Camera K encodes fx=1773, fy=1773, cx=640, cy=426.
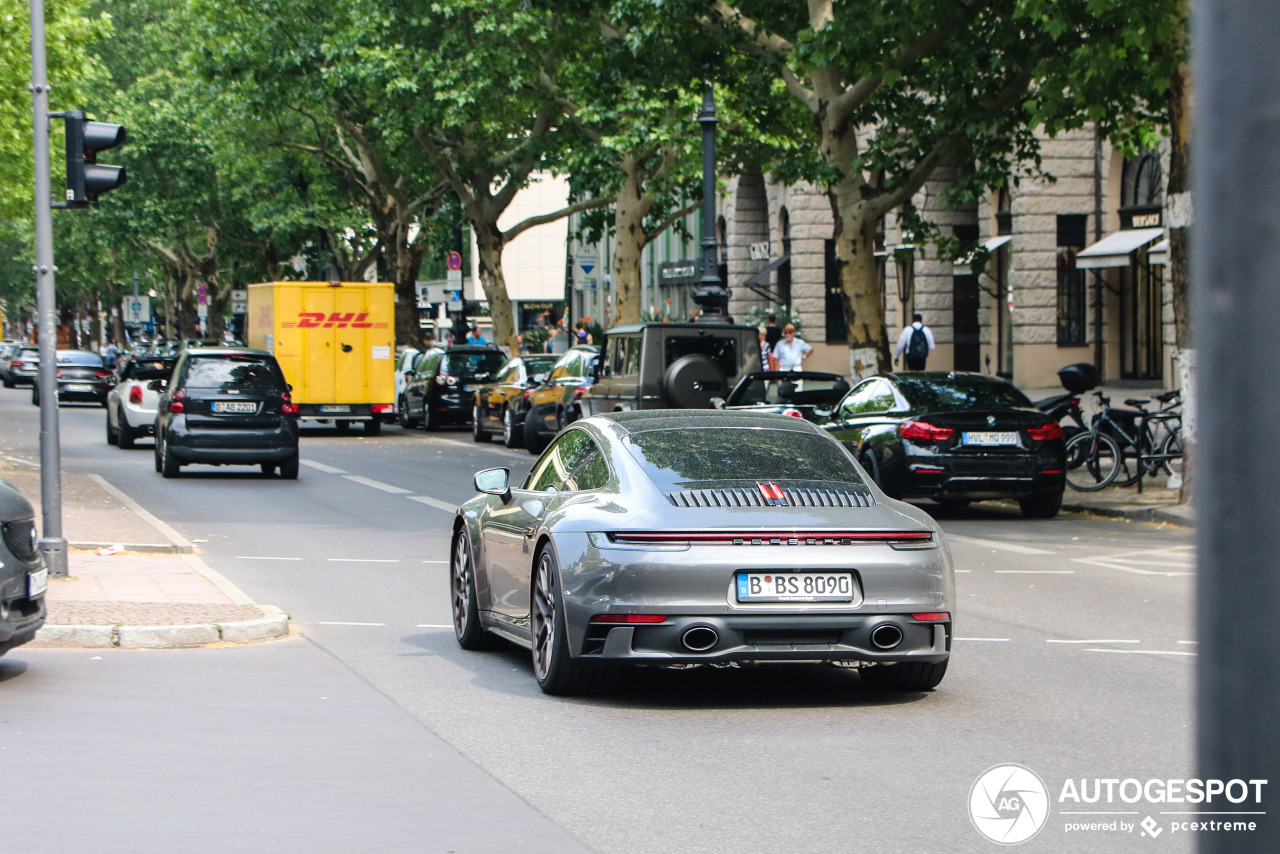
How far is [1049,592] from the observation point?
11.9m

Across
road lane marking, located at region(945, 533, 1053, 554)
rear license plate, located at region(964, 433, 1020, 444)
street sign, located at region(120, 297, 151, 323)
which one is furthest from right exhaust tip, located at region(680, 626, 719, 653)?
street sign, located at region(120, 297, 151, 323)

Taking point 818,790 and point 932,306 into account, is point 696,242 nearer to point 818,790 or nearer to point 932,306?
point 932,306

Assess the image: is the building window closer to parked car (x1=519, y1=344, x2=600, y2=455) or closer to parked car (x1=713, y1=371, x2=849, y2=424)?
parked car (x1=519, y1=344, x2=600, y2=455)

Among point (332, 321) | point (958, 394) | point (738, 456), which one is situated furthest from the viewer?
point (332, 321)

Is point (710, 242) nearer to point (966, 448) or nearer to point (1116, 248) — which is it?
point (966, 448)

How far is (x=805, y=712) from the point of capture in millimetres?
7621

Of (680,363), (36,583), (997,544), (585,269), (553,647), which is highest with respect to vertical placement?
(585,269)

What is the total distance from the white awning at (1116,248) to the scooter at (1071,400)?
42.0 ft

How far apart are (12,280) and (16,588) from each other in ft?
343

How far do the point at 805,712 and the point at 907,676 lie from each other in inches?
24.6

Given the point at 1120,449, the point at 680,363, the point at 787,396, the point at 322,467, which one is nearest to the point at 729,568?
the point at 787,396

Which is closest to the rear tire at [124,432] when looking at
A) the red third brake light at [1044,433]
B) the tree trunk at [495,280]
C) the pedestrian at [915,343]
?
the tree trunk at [495,280]

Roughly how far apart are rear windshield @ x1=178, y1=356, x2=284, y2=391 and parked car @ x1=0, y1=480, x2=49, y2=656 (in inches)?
600

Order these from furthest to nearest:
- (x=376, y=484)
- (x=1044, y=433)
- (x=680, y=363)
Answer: (x=680, y=363) → (x=376, y=484) → (x=1044, y=433)
